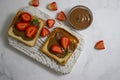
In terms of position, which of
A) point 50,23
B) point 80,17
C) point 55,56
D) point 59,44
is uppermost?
point 80,17

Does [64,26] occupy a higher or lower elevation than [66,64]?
higher

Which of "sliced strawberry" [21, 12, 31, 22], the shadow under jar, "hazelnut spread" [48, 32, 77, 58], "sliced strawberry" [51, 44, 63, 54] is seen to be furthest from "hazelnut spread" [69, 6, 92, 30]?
"sliced strawberry" [21, 12, 31, 22]

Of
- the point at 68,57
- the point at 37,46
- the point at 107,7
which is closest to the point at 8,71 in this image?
the point at 37,46

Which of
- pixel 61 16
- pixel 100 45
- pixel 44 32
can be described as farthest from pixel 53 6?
pixel 100 45

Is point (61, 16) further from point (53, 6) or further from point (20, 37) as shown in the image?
point (20, 37)

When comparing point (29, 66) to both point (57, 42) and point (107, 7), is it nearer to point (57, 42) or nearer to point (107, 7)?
point (57, 42)

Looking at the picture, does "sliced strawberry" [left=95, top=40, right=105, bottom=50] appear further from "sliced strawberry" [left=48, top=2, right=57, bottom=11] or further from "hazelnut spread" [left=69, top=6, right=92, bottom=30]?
"sliced strawberry" [left=48, top=2, right=57, bottom=11]

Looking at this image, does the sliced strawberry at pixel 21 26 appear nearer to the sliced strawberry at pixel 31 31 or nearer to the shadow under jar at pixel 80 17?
the sliced strawberry at pixel 31 31

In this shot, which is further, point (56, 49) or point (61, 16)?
point (61, 16)
